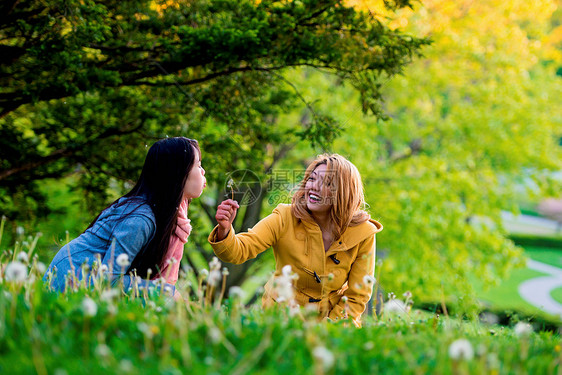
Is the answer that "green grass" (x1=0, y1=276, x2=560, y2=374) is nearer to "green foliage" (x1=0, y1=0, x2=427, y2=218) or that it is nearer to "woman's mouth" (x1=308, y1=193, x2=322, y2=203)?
"woman's mouth" (x1=308, y1=193, x2=322, y2=203)

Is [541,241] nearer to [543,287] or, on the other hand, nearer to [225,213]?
[543,287]

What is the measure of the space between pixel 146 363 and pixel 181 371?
0.44 ft

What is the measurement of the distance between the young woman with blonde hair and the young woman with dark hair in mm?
537

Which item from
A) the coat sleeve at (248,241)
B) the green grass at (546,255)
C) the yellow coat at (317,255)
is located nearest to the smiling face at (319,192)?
the yellow coat at (317,255)

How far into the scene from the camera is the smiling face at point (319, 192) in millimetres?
3479

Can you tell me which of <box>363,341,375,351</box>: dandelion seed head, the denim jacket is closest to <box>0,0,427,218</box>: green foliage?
the denim jacket

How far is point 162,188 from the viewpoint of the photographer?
3293 millimetres

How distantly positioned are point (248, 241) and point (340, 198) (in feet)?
A: 2.52

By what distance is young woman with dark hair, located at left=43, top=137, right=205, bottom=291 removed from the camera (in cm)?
305

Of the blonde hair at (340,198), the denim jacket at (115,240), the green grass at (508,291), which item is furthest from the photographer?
the green grass at (508,291)

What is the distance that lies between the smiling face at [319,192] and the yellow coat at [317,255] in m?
0.16

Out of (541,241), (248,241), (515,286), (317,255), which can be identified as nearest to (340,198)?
(317,255)

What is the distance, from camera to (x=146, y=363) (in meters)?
1.52

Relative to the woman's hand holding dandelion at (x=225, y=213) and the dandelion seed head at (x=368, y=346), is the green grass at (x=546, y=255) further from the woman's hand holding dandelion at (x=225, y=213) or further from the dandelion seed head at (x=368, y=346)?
the dandelion seed head at (x=368, y=346)
